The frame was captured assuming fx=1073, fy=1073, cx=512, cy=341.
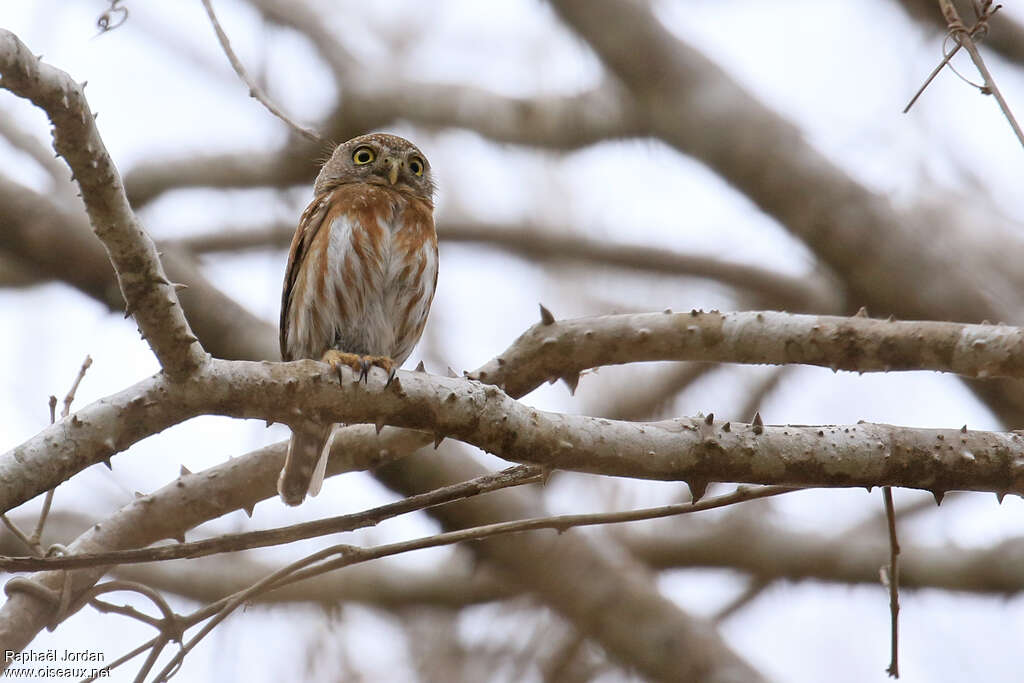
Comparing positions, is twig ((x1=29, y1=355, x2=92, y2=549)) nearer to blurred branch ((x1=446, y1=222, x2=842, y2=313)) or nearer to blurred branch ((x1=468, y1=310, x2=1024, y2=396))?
blurred branch ((x1=468, y1=310, x2=1024, y2=396))

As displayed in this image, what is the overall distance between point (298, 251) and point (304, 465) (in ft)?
5.19

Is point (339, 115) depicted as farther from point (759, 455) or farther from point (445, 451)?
point (759, 455)

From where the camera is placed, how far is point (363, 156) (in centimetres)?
682

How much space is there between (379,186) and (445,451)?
1.66 m

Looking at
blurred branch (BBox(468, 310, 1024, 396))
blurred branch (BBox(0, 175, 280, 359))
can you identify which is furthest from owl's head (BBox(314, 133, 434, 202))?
blurred branch (BBox(468, 310, 1024, 396))

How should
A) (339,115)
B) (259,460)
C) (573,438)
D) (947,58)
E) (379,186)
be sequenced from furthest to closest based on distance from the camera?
(339,115), (379,186), (259,460), (947,58), (573,438)

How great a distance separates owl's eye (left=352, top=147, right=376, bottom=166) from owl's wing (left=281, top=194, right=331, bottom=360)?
637 millimetres

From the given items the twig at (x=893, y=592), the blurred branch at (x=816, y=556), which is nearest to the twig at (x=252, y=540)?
the twig at (x=893, y=592)

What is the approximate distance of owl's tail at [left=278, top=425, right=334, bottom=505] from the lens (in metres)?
4.81

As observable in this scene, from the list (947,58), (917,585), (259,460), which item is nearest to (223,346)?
(259,460)

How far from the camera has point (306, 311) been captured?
5.93 m

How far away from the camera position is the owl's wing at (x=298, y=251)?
6074 mm

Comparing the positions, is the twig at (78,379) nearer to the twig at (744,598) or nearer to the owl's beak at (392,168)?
the owl's beak at (392,168)

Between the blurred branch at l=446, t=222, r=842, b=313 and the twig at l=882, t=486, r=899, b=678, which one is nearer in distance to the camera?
the twig at l=882, t=486, r=899, b=678
